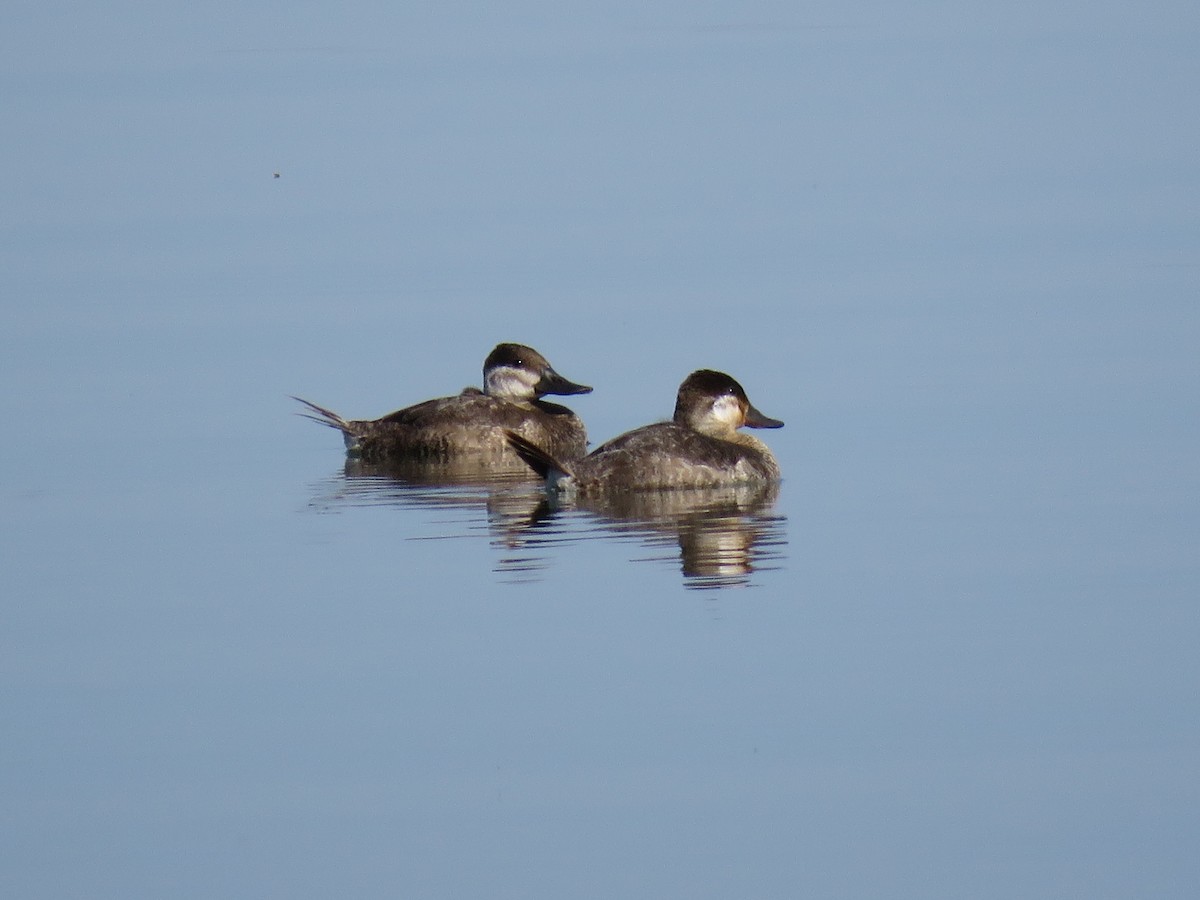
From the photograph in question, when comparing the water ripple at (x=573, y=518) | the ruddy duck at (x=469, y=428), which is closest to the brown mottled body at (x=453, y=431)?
the ruddy duck at (x=469, y=428)

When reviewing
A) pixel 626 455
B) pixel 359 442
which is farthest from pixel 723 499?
pixel 359 442

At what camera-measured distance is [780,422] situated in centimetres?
1352

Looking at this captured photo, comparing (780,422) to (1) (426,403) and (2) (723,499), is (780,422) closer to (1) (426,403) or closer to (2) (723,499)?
(2) (723,499)

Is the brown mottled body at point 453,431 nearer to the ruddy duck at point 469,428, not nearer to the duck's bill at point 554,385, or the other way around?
the ruddy duck at point 469,428

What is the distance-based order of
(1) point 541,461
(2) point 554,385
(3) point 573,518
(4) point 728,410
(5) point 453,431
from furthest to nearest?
(2) point 554,385 → (5) point 453,431 → (4) point 728,410 → (1) point 541,461 → (3) point 573,518

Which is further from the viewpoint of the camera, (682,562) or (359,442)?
(359,442)

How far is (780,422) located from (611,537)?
2.34 meters

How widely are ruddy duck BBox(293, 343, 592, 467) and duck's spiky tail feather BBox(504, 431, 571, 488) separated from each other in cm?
115

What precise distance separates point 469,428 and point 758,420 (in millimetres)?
1829

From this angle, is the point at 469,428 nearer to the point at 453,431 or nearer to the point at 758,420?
the point at 453,431

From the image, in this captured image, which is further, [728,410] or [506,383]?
[506,383]

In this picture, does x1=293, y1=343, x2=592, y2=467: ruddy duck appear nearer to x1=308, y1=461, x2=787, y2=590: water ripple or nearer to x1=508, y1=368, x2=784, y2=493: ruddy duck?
x1=308, y1=461, x2=787, y2=590: water ripple

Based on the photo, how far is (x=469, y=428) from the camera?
14336 mm

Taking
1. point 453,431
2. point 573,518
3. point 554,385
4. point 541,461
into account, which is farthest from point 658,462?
point 554,385
